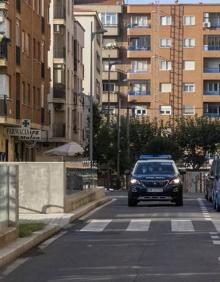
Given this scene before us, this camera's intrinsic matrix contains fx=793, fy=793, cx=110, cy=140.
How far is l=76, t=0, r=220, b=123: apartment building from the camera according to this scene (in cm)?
9675

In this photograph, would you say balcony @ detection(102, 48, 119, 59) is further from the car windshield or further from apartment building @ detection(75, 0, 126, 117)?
the car windshield

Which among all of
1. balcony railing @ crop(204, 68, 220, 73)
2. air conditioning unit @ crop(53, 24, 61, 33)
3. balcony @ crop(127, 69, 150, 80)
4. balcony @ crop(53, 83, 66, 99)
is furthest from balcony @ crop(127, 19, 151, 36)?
balcony @ crop(53, 83, 66, 99)

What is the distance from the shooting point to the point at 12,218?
14.9 m

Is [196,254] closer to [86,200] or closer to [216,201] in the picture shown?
[216,201]

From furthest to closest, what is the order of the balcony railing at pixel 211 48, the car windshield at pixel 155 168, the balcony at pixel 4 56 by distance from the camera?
the balcony railing at pixel 211 48, the balcony at pixel 4 56, the car windshield at pixel 155 168

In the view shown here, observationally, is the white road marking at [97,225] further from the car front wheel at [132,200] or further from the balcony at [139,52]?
the balcony at [139,52]

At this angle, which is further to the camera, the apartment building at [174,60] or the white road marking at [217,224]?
the apartment building at [174,60]

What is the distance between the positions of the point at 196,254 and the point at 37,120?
39926 millimetres

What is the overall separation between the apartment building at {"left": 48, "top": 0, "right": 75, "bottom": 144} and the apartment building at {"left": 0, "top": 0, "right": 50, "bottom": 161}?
33.7 ft

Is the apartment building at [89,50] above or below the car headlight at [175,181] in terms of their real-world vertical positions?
above

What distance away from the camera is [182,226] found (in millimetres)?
19531

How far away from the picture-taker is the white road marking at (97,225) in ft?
61.9

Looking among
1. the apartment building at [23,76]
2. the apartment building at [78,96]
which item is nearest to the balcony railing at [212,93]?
the apartment building at [78,96]

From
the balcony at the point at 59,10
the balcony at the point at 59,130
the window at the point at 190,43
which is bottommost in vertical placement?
the balcony at the point at 59,130
